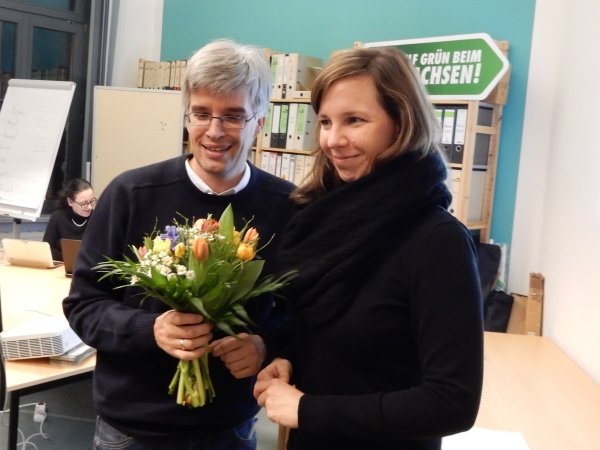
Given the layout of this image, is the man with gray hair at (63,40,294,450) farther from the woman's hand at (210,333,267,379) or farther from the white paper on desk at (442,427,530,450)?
the white paper on desk at (442,427,530,450)

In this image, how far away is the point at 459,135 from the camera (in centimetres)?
360

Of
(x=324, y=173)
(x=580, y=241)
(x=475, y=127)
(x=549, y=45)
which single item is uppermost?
(x=549, y=45)

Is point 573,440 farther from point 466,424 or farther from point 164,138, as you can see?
point 164,138

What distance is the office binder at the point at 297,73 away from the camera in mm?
4590

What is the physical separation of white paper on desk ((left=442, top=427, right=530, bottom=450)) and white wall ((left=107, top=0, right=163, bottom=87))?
5.23 meters

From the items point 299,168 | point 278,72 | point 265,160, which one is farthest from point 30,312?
point 278,72

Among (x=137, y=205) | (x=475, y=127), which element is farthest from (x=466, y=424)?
(x=475, y=127)

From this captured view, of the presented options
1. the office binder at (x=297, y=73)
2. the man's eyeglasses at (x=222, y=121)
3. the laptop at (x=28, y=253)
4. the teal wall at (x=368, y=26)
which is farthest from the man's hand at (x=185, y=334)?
the office binder at (x=297, y=73)

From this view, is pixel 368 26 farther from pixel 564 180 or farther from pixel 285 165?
pixel 564 180

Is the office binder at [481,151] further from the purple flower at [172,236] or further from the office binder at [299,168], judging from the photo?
the purple flower at [172,236]

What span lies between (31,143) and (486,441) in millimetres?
3847

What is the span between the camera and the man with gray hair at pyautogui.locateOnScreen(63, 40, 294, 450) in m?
1.36

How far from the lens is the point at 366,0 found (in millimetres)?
4609

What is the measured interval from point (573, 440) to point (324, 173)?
1.40 m
